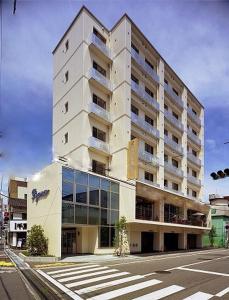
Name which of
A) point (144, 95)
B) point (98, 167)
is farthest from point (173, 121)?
point (98, 167)

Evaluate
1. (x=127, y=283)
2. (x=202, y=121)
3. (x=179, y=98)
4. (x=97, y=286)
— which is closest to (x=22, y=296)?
(x=97, y=286)

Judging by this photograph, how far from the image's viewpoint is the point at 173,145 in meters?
49.9

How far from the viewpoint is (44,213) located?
3178cm

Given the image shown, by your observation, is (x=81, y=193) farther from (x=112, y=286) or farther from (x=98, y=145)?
(x=112, y=286)

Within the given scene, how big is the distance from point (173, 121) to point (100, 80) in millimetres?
16210

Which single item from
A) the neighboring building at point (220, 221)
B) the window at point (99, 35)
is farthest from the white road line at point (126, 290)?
the neighboring building at point (220, 221)

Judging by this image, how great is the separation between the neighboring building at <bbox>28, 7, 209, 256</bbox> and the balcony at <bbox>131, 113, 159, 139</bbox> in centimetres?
13

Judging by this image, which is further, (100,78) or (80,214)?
(100,78)

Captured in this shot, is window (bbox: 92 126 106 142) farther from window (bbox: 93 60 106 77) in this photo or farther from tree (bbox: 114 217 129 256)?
tree (bbox: 114 217 129 256)

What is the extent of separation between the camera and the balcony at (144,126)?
133ft

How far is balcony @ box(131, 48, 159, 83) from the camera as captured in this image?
42056mm

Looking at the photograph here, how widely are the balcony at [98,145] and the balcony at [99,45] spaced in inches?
409

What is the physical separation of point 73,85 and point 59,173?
13.7 meters

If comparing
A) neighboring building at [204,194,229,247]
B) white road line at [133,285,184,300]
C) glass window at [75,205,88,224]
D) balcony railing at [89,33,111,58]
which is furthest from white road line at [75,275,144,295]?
neighboring building at [204,194,229,247]
